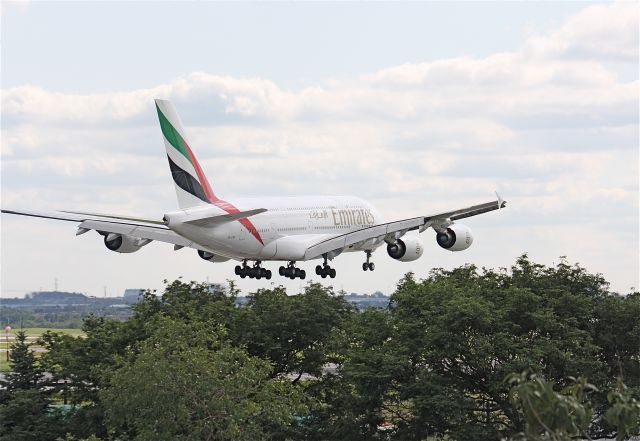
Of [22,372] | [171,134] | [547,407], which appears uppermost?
[171,134]

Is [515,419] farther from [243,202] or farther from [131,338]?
[131,338]

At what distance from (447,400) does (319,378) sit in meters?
18.7

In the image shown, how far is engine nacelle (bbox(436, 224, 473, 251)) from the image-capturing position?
85.8m

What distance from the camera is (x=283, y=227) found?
88312 mm

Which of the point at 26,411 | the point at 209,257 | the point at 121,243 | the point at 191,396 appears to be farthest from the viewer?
the point at 26,411

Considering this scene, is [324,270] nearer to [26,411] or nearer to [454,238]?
[454,238]

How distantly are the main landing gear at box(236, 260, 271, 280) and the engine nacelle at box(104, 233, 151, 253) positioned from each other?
7.49m

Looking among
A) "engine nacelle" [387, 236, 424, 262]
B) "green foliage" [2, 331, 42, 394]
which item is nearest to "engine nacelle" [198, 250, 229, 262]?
"engine nacelle" [387, 236, 424, 262]

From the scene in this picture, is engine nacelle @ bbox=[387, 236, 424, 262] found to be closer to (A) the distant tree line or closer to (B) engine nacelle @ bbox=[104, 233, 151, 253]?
(A) the distant tree line

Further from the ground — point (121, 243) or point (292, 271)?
point (121, 243)

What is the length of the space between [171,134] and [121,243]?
1033 cm

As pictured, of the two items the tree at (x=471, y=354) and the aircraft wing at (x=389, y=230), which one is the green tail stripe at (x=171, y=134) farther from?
the tree at (x=471, y=354)

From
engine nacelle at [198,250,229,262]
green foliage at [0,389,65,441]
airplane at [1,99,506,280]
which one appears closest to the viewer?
airplane at [1,99,506,280]

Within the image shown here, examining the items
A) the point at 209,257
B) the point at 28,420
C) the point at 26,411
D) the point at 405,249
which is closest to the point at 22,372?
the point at 26,411
